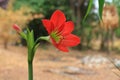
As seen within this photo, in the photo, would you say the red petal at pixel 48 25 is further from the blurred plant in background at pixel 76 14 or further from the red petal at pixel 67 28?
the blurred plant in background at pixel 76 14

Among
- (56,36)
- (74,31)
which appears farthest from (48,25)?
(74,31)

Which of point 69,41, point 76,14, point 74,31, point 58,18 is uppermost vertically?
point 76,14

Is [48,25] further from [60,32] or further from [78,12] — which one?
[78,12]

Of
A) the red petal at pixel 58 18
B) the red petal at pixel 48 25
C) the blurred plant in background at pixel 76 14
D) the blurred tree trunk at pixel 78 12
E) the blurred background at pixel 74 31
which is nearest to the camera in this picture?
the red petal at pixel 48 25

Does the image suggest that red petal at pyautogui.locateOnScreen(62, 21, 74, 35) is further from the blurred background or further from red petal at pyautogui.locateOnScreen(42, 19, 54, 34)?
the blurred background

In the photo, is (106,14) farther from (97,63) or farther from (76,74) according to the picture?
(76,74)

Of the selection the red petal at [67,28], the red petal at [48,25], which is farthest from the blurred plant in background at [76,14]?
the red petal at [48,25]

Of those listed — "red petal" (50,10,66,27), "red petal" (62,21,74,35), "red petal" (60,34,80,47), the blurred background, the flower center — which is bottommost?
"red petal" (60,34,80,47)

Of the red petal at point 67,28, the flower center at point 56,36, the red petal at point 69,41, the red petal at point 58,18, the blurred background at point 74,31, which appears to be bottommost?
the red petal at point 69,41

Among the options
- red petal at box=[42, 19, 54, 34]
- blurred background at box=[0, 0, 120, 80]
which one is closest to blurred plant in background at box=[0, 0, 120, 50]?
blurred background at box=[0, 0, 120, 80]

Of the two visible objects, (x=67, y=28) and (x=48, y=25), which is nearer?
(x=48, y=25)

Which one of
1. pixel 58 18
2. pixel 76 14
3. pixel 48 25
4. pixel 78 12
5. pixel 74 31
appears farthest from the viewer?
pixel 76 14
